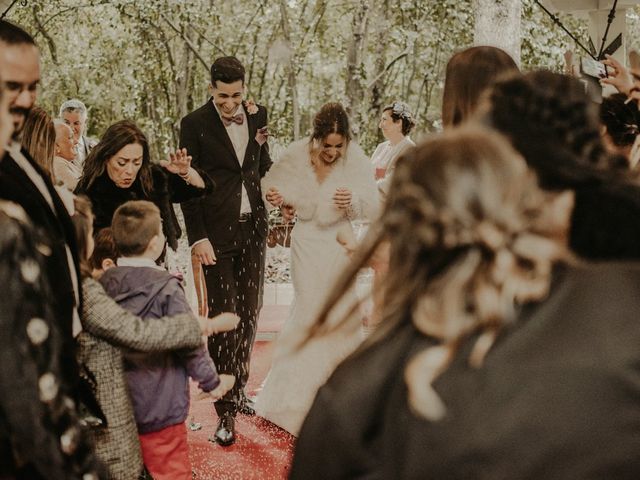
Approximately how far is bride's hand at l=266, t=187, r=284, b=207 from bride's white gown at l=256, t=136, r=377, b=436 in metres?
0.05

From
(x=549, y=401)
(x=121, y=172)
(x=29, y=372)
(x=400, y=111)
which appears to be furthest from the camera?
(x=400, y=111)

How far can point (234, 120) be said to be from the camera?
4.98 metres

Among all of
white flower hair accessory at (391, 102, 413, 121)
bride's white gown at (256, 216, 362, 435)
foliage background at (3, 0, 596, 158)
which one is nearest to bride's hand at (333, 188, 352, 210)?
bride's white gown at (256, 216, 362, 435)

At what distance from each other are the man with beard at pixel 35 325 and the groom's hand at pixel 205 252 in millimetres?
2571

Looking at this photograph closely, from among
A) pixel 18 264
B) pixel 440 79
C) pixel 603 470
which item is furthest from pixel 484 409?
pixel 440 79

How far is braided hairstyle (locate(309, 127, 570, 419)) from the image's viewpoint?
3.86ft

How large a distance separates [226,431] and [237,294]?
84cm

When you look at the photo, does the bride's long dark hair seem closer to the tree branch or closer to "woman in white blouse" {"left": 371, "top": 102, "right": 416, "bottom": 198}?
"woman in white blouse" {"left": 371, "top": 102, "right": 416, "bottom": 198}

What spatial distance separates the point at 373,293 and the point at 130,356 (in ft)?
7.09

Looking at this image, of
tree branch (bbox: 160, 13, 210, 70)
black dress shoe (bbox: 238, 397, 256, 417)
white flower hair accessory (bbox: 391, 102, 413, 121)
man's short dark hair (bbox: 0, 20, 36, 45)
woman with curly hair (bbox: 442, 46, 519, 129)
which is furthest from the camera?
tree branch (bbox: 160, 13, 210, 70)

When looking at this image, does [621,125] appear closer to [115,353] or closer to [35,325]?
[115,353]

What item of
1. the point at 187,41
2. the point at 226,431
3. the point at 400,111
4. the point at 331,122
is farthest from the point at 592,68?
the point at 187,41

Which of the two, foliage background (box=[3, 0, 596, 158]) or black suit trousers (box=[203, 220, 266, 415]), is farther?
foliage background (box=[3, 0, 596, 158])

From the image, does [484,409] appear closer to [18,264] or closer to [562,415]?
[562,415]
